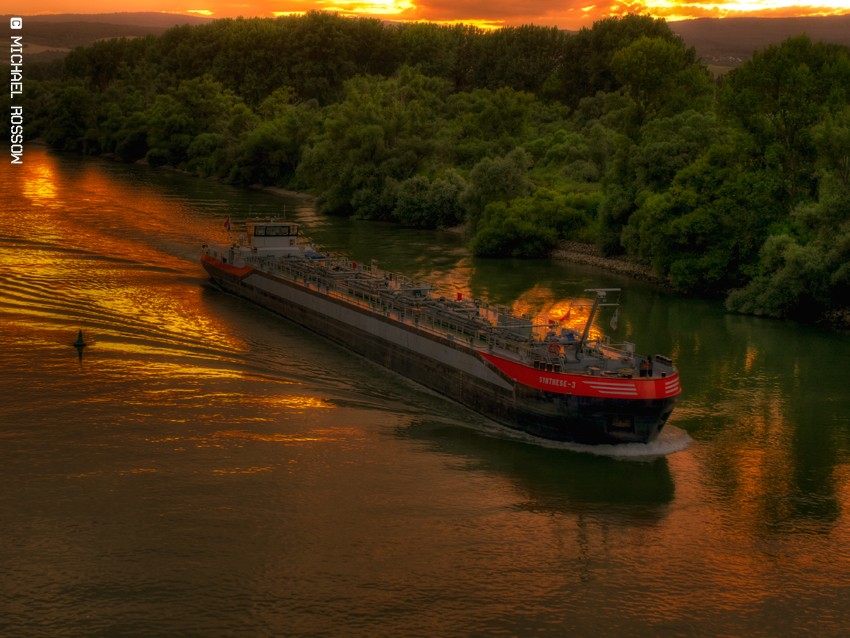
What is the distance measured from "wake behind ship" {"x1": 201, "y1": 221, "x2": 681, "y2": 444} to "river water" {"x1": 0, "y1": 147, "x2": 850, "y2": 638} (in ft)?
3.70

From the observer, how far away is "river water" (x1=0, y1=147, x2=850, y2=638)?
2752 centimetres

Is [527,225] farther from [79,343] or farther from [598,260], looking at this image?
[79,343]

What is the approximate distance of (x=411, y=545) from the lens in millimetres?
30859

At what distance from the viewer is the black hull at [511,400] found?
38.3 meters

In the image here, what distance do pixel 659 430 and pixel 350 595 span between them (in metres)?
16.0

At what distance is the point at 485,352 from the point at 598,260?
4485 cm

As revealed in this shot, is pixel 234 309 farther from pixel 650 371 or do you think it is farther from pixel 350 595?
pixel 350 595

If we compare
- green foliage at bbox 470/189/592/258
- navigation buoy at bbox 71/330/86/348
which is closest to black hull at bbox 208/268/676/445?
navigation buoy at bbox 71/330/86/348

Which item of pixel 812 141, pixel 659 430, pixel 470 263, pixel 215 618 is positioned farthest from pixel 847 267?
pixel 215 618

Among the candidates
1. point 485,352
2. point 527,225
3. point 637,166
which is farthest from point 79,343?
point 637,166

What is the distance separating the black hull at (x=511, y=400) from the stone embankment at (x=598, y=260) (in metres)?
33.0

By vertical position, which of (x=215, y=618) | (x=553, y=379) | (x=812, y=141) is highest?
(x=812, y=141)

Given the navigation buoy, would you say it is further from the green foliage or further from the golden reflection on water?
the golden reflection on water

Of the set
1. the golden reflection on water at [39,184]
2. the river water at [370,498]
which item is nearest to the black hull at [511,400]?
the river water at [370,498]
